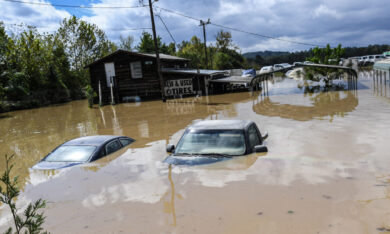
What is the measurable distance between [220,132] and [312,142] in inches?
209

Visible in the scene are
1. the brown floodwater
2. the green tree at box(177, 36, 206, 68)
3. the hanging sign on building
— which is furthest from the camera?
the green tree at box(177, 36, 206, 68)

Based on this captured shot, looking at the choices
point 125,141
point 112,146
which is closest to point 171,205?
point 112,146

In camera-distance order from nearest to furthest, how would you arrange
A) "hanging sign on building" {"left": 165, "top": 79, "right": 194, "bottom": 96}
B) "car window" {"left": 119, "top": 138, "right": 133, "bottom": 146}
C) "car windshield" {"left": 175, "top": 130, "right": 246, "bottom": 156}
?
"car windshield" {"left": 175, "top": 130, "right": 246, "bottom": 156} → "car window" {"left": 119, "top": 138, "right": 133, "bottom": 146} → "hanging sign on building" {"left": 165, "top": 79, "right": 194, "bottom": 96}

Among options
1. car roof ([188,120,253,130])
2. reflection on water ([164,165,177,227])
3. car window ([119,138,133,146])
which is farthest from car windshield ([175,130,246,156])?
car window ([119,138,133,146])

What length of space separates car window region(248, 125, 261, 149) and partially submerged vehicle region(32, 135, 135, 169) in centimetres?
422

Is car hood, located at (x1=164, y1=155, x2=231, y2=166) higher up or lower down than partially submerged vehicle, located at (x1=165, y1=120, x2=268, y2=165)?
lower down

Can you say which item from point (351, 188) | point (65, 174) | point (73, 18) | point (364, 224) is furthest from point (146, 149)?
point (73, 18)

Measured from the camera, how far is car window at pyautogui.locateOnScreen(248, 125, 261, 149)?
8046mm

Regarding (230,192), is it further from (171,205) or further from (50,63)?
(50,63)

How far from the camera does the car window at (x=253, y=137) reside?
805 cm

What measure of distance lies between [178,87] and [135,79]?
15.9 ft

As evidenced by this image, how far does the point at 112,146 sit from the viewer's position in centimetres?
995

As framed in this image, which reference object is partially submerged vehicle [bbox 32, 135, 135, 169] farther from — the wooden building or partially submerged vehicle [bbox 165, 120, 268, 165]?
the wooden building

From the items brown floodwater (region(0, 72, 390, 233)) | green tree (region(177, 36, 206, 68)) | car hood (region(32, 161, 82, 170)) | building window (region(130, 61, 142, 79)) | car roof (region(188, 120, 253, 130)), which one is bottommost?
brown floodwater (region(0, 72, 390, 233))
